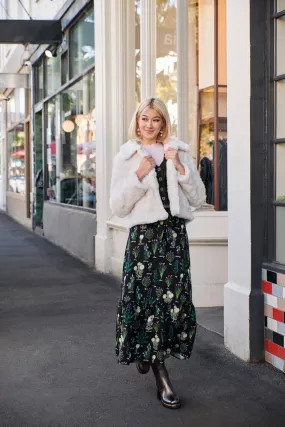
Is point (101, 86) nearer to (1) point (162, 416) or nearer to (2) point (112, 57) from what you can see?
(2) point (112, 57)

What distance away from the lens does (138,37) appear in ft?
27.9

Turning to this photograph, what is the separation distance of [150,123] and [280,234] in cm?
131

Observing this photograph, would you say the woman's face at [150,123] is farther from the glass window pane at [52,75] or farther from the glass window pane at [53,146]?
the glass window pane at [53,146]

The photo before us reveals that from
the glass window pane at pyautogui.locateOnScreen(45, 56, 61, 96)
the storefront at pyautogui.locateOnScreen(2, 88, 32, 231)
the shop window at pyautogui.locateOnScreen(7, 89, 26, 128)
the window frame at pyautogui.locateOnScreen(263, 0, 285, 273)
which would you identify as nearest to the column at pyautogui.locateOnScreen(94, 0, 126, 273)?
the glass window pane at pyautogui.locateOnScreen(45, 56, 61, 96)

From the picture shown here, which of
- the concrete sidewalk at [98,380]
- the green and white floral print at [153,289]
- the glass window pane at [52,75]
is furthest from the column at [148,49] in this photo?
the glass window pane at [52,75]

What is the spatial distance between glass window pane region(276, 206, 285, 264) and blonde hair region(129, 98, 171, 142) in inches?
42.0

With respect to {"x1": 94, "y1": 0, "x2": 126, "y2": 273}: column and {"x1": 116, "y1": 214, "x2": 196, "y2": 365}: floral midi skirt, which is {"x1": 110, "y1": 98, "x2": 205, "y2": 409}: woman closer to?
{"x1": 116, "y1": 214, "x2": 196, "y2": 365}: floral midi skirt

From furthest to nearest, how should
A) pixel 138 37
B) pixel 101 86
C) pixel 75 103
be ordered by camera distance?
1. pixel 75 103
2. pixel 101 86
3. pixel 138 37

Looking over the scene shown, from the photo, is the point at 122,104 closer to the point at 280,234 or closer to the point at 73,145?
the point at 73,145

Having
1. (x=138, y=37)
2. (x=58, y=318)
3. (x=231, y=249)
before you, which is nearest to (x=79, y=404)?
(x=231, y=249)

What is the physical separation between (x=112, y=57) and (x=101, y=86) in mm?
446

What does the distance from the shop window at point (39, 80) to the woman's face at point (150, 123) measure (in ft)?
37.4

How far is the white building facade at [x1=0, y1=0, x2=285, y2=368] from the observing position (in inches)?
180

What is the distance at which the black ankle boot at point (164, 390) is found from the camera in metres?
3.76
